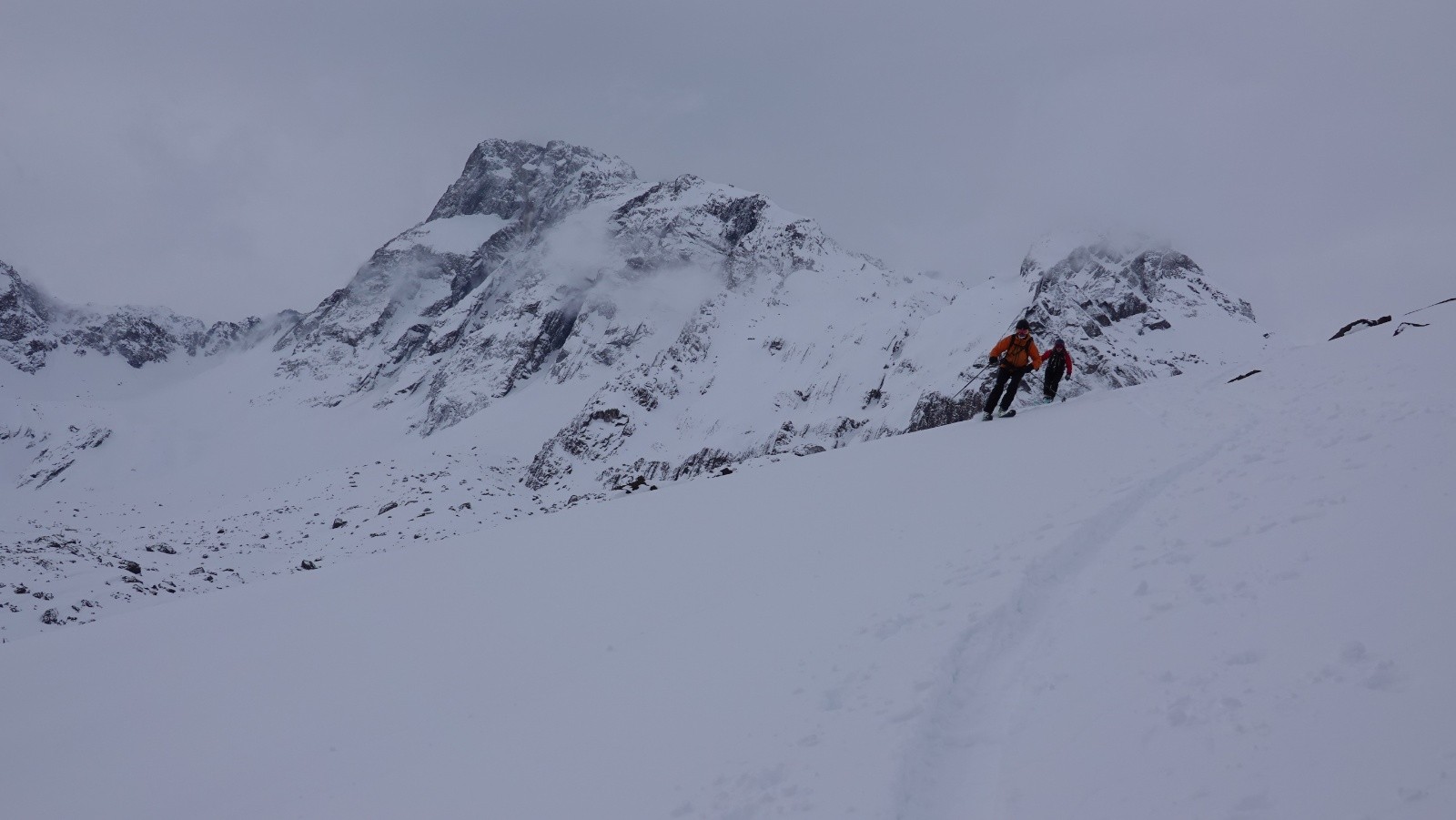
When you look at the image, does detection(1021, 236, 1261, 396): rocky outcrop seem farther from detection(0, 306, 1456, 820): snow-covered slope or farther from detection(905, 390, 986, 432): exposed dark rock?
detection(0, 306, 1456, 820): snow-covered slope

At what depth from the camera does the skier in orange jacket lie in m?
16.8

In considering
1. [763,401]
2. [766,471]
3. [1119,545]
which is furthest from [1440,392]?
[763,401]

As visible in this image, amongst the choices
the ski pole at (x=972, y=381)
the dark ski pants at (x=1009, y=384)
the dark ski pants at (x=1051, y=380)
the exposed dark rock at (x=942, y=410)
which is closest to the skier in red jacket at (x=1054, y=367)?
the dark ski pants at (x=1051, y=380)

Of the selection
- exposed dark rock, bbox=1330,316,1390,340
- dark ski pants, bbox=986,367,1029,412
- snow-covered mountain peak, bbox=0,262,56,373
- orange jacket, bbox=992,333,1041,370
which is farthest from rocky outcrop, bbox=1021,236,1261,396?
snow-covered mountain peak, bbox=0,262,56,373

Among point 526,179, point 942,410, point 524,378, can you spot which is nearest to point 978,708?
point 942,410

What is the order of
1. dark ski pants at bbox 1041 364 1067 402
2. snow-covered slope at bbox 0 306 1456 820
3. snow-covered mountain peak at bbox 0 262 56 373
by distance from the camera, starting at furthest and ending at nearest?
snow-covered mountain peak at bbox 0 262 56 373, dark ski pants at bbox 1041 364 1067 402, snow-covered slope at bbox 0 306 1456 820

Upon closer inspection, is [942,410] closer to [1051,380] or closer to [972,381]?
[972,381]

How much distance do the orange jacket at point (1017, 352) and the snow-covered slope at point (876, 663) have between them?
17.1ft

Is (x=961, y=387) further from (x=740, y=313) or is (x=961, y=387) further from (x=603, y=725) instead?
(x=740, y=313)

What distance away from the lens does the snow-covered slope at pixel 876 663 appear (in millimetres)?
4078

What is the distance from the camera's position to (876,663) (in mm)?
5996

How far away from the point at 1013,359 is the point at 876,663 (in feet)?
44.1

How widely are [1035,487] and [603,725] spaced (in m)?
7.93

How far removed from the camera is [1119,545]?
7.49m
